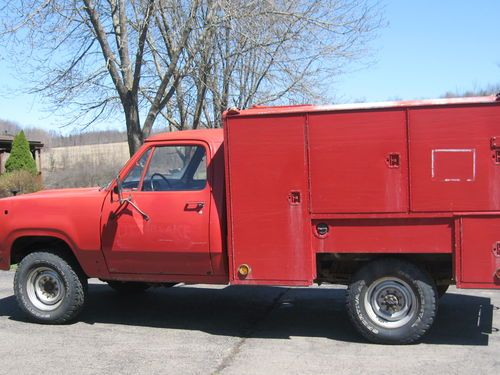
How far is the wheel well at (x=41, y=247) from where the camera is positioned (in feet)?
21.7

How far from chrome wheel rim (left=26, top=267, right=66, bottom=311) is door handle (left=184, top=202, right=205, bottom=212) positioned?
72.0 inches

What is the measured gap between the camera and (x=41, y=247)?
682cm

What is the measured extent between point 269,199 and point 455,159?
174cm

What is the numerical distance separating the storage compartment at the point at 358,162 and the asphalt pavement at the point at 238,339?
1349 mm

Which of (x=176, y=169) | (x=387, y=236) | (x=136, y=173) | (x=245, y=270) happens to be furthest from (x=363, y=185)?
(x=136, y=173)

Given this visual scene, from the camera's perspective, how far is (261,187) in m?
5.62

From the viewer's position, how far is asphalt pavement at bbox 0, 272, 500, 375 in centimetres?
502

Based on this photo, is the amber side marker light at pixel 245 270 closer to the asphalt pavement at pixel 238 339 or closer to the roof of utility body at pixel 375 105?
the asphalt pavement at pixel 238 339

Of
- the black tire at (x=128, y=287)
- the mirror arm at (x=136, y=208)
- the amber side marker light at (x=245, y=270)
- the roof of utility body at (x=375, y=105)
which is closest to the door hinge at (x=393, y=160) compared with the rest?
the roof of utility body at (x=375, y=105)

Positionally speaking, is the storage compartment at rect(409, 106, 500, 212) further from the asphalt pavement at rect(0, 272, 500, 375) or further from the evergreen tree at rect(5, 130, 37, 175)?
the evergreen tree at rect(5, 130, 37, 175)

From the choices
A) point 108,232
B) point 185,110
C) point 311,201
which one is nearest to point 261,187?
point 311,201

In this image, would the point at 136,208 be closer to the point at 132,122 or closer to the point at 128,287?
the point at 128,287

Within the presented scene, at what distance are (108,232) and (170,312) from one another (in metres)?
1.46

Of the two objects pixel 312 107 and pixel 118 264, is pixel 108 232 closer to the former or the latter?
pixel 118 264
